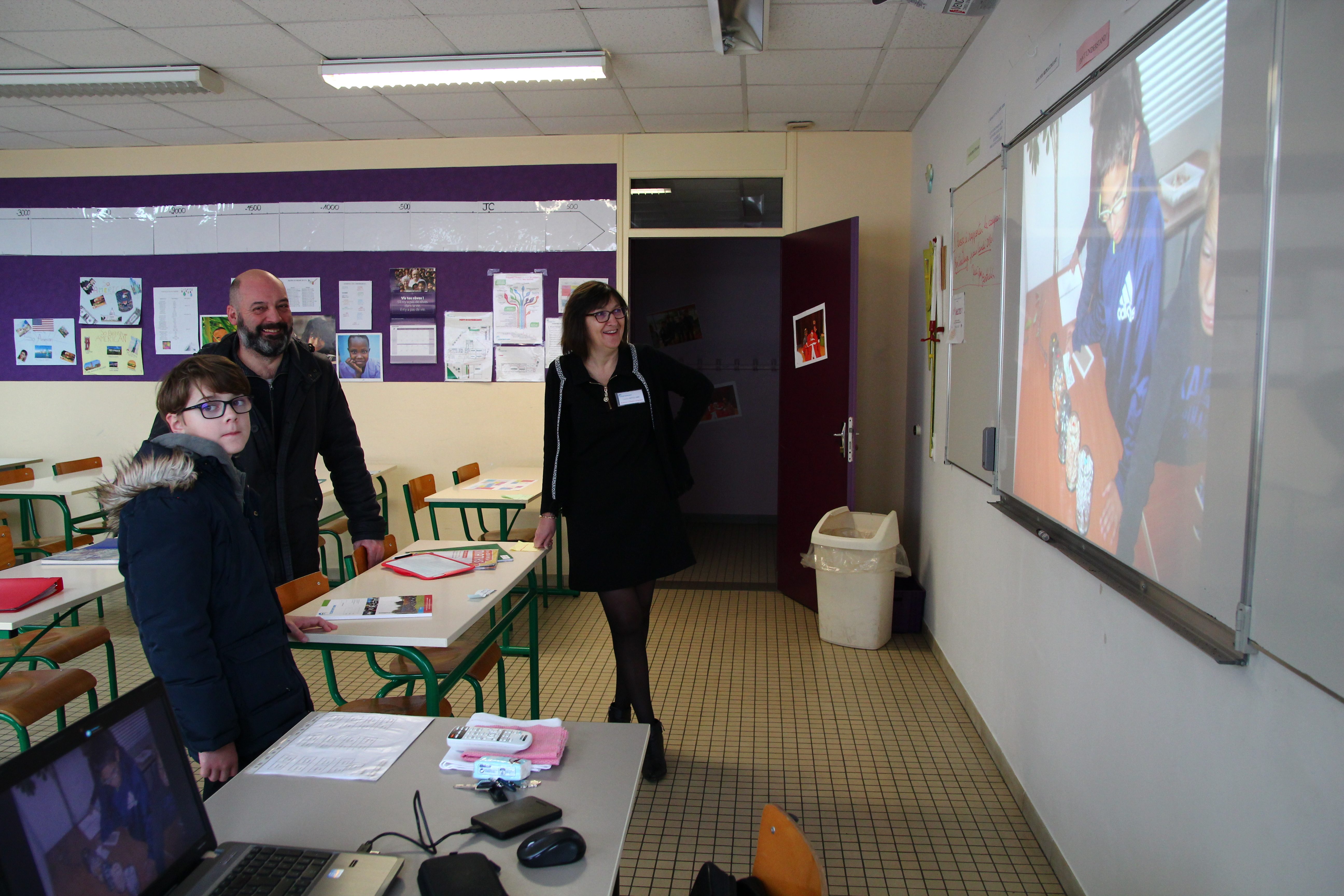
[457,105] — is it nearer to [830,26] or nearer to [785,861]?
[830,26]

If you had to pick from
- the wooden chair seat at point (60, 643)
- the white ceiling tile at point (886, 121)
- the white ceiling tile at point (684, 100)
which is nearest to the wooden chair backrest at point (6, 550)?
the wooden chair seat at point (60, 643)

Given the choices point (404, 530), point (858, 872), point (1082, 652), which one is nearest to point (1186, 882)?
point (1082, 652)

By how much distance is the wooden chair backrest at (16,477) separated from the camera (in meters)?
4.52

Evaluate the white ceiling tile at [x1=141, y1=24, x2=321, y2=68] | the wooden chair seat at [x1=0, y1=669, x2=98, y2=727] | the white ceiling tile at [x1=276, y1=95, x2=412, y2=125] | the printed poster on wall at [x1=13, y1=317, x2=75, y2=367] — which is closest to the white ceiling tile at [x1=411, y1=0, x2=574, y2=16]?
the white ceiling tile at [x1=141, y1=24, x2=321, y2=68]

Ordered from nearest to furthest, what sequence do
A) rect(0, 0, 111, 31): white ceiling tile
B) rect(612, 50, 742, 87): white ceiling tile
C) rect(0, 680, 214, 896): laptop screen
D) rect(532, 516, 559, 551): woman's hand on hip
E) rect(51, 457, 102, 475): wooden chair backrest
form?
rect(0, 680, 214, 896): laptop screen
rect(532, 516, 559, 551): woman's hand on hip
rect(0, 0, 111, 31): white ceiling tile
rect(612, 50, 742, 87): white ceiling tile
rect(51, 457, 102, 475): wooden chair backrest

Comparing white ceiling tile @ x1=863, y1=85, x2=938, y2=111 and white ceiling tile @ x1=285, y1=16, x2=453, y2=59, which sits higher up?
white ceiling tile @ x1=863, y1=85, x2=938, y2=111

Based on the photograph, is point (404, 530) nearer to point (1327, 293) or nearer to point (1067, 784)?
point (1067, 784)

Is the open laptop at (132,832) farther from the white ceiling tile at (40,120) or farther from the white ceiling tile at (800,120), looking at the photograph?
the white ceiling tile at (40,120)

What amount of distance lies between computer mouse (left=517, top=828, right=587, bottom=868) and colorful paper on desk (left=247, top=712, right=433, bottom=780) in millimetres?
394

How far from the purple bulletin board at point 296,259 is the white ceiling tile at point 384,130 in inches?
7.9

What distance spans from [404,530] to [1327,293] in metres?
5.21

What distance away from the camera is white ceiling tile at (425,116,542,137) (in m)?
4.70

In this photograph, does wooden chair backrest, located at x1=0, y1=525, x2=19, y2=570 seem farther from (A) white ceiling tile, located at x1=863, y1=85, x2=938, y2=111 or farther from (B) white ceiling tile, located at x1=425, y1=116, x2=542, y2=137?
(A) white ceiling tile, located at x1=863, y1=85, x2=938, y2=111

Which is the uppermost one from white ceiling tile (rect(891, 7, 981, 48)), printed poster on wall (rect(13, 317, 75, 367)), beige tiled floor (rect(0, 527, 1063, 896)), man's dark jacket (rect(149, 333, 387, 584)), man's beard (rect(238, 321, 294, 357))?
white ceiling tile (rect(891, 7, 981, 48))
